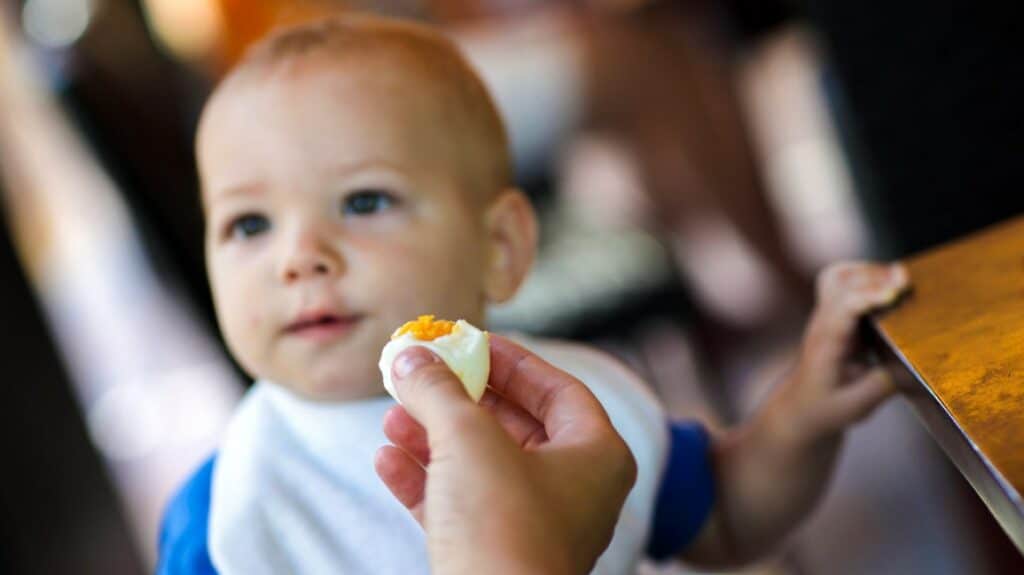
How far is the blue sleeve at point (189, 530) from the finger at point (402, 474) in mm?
210

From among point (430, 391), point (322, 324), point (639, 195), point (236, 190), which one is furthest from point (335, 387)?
point (639, 195)

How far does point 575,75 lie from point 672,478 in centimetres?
117

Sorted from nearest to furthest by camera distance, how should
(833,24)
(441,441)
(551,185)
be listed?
(441,441) → (833,24) → (551,185)

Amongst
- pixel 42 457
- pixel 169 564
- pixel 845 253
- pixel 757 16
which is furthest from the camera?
pixel 757 16

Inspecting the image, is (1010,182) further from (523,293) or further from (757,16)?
(757,16)

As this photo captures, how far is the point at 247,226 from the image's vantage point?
747 mm

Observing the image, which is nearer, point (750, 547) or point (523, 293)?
point (750, 547)

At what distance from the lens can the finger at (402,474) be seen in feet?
1.74

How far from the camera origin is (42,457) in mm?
1690

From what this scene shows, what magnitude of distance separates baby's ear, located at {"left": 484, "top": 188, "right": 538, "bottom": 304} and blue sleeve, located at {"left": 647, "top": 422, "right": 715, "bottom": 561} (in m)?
0.17

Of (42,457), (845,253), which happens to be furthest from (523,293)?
(845,253)

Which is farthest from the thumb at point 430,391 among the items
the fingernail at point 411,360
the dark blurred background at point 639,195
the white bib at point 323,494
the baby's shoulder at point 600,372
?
the dark blurred background at point 639,195

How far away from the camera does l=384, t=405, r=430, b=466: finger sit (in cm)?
52

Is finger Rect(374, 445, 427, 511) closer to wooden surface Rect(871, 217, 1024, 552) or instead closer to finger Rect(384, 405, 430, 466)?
finger Rect(384, 405, 430, 466)
